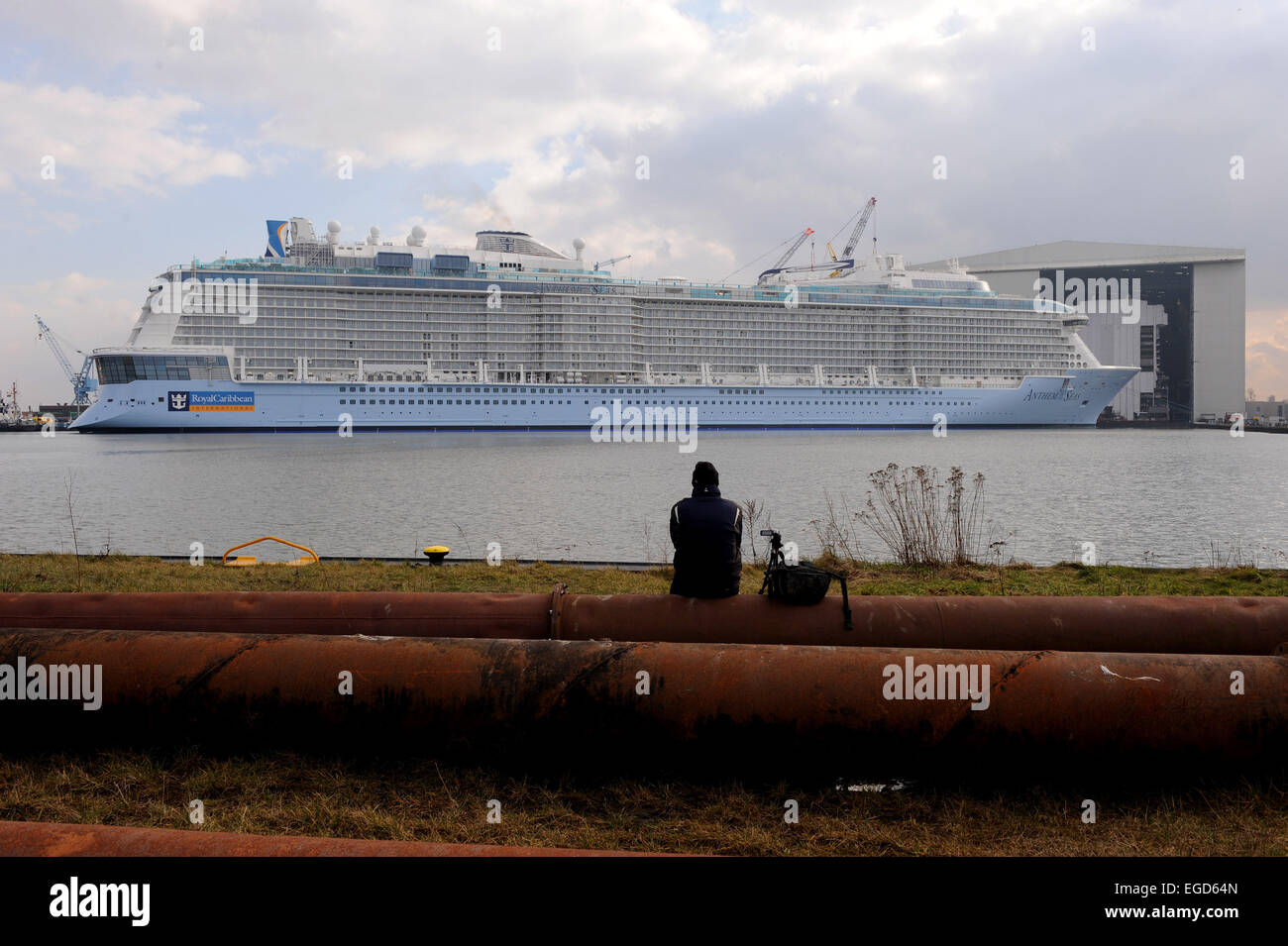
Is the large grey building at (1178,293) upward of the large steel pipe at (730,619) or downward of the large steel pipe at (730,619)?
upward

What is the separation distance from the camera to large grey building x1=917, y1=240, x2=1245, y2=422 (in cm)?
10581

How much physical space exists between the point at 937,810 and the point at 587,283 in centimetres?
7699

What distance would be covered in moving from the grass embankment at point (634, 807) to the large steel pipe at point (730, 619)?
1.12 metres

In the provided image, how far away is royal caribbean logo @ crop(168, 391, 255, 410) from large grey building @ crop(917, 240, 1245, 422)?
3494 inches

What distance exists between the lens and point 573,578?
10.4 m

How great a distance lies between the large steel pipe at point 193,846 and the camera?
3045 millimetres

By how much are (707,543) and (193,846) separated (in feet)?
11.1

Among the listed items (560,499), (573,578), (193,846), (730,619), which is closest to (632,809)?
(730,619)

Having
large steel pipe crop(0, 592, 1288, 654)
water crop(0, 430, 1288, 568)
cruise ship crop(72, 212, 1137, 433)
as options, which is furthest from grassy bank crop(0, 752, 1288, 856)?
cruise ship crop(72, 212, 1137, 433)

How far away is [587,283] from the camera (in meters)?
78.6

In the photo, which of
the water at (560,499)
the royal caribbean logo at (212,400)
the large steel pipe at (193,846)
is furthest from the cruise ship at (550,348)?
the large steel pipe at (193,846)

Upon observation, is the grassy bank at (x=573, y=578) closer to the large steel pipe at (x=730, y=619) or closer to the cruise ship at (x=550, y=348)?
the large steel pipe at (x=730, y=619)

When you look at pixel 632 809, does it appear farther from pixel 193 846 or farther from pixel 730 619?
pixel 193 846
